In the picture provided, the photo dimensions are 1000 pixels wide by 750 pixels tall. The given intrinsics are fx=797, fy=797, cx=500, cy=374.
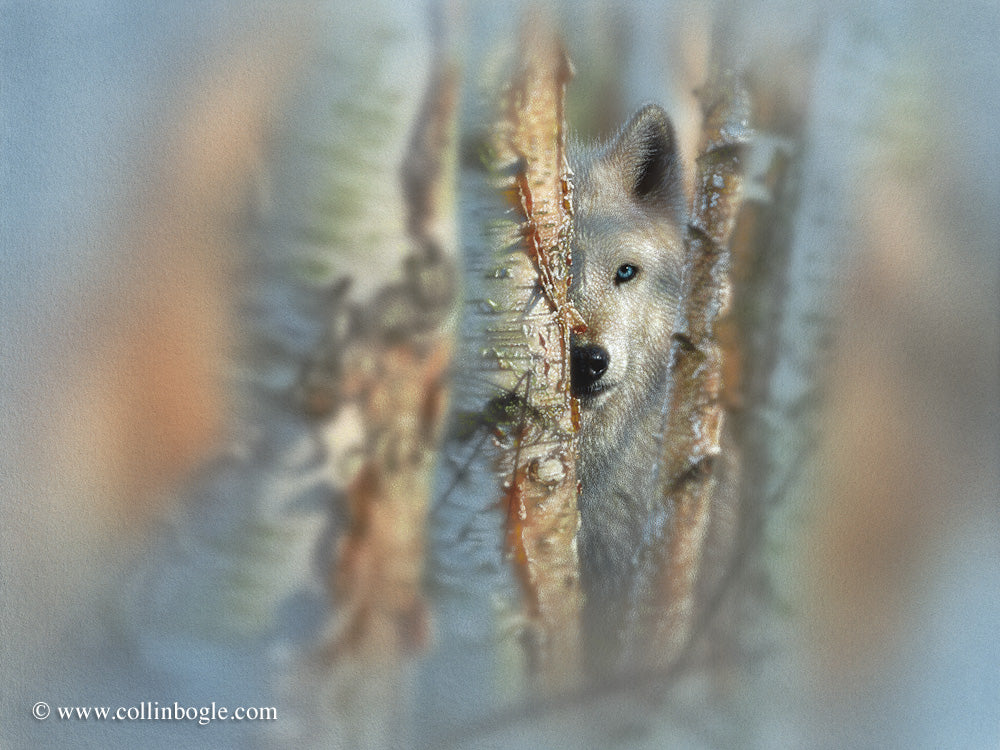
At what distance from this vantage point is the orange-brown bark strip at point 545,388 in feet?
4.70

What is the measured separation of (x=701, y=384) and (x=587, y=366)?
0.99 ft

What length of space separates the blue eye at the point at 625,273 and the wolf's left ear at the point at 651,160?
0.59 ft

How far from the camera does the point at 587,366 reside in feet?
6.38

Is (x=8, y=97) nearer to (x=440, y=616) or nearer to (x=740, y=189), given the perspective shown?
(x=440, y=616)

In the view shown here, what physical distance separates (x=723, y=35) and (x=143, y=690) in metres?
1.76

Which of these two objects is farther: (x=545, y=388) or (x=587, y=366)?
(x=587, y=366)

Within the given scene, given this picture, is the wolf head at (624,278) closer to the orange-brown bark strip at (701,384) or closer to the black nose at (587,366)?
the black nose at (587,366)

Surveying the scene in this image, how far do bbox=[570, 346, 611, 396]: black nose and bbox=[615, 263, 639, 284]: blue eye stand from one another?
31 centimetres

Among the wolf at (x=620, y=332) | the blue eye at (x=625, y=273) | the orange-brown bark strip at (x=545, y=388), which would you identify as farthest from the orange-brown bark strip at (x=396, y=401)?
the blue eye at (x=625, y=273)

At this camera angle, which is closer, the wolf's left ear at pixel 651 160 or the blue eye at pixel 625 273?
the wolf's left ear at pixel 651 160

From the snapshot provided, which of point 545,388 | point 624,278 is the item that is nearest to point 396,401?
point 545,388

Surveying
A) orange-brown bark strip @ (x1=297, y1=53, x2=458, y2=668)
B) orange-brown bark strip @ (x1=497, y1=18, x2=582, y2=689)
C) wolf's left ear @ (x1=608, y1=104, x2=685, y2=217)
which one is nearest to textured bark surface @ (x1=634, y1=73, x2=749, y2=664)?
wolf's left ear @ (x1=608, y1=104, x2=685, y2=217)

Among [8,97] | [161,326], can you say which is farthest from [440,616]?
[8,97]

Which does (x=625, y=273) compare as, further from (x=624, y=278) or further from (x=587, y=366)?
(x=587, y=366)
